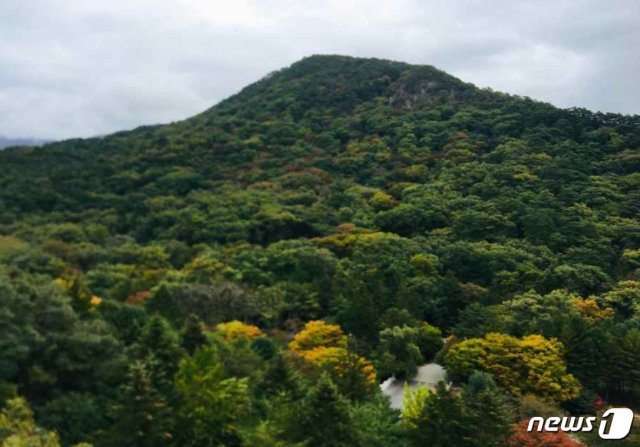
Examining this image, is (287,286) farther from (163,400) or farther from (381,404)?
(163,400)

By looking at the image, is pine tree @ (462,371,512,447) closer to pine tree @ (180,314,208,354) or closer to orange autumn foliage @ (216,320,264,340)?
pine tree @ (180,314,208,354)

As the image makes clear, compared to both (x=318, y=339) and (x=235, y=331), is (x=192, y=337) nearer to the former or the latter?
(x=235, y=331)

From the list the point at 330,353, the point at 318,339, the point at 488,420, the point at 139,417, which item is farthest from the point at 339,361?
the point at 139,417

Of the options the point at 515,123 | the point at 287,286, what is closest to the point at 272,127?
the point at 515,123

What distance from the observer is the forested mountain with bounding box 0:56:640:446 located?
18375 mm

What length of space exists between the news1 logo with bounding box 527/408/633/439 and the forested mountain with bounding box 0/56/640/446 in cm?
→ 88

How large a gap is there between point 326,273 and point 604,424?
20.9 meters

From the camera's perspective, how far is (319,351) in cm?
2736

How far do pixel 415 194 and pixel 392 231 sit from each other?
6049mm

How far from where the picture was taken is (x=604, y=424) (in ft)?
62.3

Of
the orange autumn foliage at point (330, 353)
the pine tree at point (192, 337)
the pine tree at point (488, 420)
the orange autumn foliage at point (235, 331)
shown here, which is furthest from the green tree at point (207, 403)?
the orange autumn foliage at point (235, 331)

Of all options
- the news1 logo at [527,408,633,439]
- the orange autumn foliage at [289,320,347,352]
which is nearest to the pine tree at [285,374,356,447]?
the news1 logo at [527,408,633,439]

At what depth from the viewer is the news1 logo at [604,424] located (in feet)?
60.8

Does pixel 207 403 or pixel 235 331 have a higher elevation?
pixel 235 331
